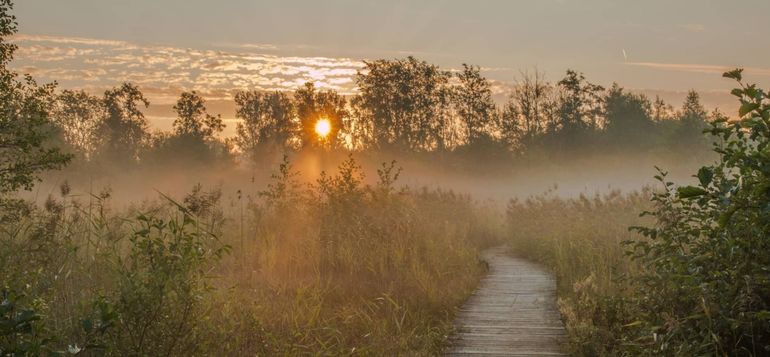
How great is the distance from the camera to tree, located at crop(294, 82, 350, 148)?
41.1 meters

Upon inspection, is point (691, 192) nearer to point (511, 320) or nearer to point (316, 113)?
point (511, 320)

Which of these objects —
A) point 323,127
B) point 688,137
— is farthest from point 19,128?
point 688,137

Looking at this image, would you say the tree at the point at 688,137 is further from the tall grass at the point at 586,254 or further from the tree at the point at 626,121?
the tall grass at the point at 586,254

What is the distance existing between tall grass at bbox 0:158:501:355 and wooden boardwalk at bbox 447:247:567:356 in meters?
0.26

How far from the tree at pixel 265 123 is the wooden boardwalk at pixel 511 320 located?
33246mm

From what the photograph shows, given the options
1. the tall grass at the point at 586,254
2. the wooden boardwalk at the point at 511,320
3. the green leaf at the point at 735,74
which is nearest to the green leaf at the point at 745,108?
the green leaf at the point at 735,74

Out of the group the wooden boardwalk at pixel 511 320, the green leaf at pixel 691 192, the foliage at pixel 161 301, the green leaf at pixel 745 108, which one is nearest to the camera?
the green leaf at pixel 691 192

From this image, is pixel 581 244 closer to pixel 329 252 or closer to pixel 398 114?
pixel 329 252

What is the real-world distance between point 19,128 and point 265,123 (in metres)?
38.1

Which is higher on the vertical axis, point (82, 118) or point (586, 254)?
point (82, 118)

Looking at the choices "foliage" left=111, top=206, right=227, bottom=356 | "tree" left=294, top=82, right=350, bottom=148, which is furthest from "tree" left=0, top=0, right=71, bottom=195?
"tree" left=294, top=82, right=350, bottom=148

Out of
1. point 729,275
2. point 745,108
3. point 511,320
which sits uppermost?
point 745,108

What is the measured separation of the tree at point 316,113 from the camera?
41.1m

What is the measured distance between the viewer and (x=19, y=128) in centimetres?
828
